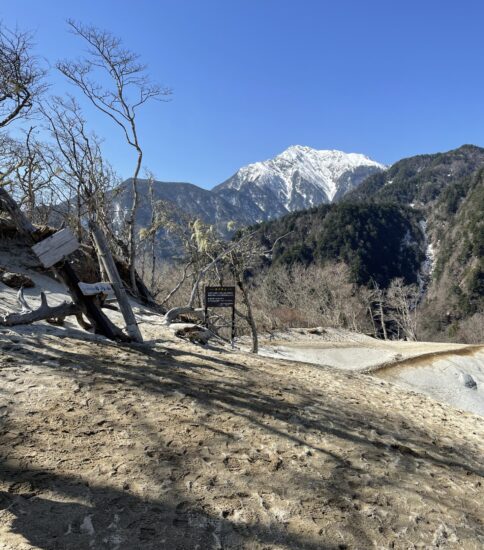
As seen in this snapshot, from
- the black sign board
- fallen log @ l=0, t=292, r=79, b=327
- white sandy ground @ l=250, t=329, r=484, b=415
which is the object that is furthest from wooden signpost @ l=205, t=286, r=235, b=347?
white sandy ground @ l=250, t=329, r=484, b=415

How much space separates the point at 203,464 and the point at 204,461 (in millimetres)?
49

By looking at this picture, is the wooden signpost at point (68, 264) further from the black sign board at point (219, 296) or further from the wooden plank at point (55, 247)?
the black sign board at point (219, 296)

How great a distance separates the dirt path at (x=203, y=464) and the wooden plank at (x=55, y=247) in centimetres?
130

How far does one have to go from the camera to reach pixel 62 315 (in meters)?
6.37

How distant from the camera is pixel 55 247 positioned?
18.7 ft

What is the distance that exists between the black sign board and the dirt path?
4479 millimetres

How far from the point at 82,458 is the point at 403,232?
117043 millimetres

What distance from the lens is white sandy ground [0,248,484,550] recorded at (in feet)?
8.50

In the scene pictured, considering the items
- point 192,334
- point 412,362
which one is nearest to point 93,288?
point 192,334

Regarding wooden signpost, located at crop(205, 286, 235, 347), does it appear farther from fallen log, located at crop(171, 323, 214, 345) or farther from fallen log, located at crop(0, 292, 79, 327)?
fallen log, located at crop(0, 292, 79, 327)

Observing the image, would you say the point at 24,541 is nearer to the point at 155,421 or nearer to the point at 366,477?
the point at 155,421

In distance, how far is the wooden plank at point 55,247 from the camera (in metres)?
5.59

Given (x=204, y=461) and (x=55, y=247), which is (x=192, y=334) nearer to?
(x=55, y=247)

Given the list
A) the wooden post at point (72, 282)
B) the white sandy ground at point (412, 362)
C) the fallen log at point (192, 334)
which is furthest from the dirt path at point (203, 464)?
the white sandy ground at point (412, 362)
